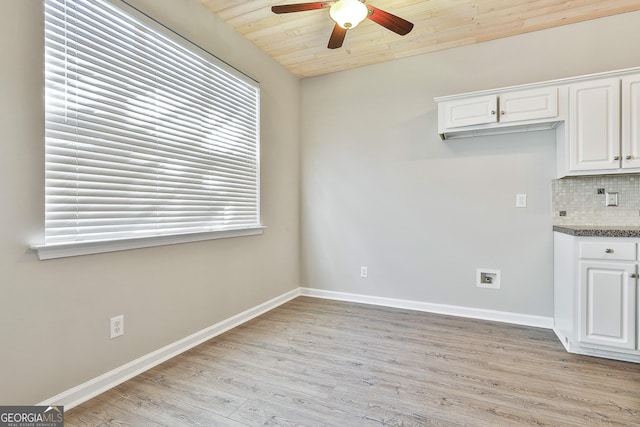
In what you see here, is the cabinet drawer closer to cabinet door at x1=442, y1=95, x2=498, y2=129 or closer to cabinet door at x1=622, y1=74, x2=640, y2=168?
cabinet door at x1=622, y1=74, x2=640, y2=168

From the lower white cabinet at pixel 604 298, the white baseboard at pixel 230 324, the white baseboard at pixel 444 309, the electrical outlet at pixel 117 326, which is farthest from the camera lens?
the white baseboard at pixel 444 309

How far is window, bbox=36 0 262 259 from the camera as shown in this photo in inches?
65.8

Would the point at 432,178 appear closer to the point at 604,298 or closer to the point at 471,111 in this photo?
the point at 471,111

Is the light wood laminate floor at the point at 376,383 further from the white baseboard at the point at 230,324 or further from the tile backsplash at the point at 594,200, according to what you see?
the tile backsplash at the point at 594,200

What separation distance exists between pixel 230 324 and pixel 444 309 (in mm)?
2088

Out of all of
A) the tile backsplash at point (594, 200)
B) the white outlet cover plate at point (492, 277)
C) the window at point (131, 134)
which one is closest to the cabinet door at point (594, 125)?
the tile backsplash at point (594, 200)

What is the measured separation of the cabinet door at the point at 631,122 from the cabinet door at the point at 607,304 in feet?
2.60

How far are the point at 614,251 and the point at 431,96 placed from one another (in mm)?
1995

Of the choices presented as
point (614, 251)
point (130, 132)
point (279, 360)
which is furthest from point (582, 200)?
point (130, 132)

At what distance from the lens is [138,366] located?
6.68ft

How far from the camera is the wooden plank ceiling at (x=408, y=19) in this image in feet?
8.10

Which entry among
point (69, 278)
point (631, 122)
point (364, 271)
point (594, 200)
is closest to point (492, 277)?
point (594, 200)

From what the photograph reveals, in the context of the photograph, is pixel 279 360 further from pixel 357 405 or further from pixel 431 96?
pixel 431 96

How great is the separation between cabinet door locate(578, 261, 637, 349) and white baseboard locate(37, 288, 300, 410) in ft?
8.84
